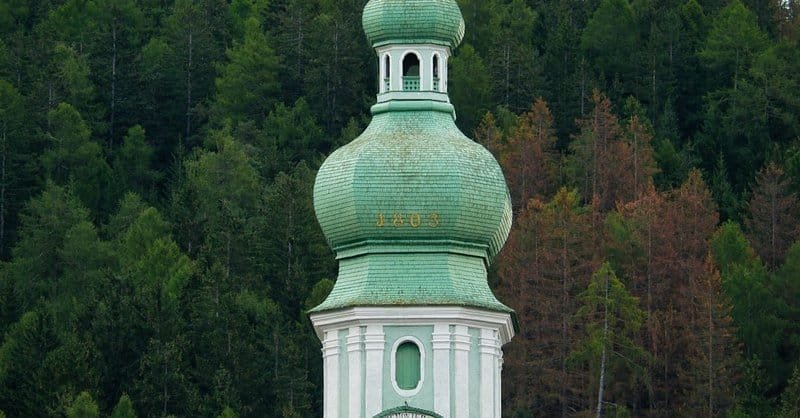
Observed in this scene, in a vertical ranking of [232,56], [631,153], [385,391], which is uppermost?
[232,56]

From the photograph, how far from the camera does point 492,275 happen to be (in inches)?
3137

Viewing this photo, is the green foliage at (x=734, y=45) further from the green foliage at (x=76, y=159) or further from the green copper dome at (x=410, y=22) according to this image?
the green copper dome at (x=410, y=22)

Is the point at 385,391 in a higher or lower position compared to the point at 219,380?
lower

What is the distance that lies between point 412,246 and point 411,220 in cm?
41

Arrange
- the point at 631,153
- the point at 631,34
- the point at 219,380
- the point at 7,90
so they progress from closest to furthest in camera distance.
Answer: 1. the point at 219,380
2. the point at 631,153
3. the point at 7,90
4. the point at 631,34

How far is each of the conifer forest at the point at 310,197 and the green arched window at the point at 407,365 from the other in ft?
52.0

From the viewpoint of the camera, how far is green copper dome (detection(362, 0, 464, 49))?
5578 centimetres

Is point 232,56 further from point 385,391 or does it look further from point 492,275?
point 385,391

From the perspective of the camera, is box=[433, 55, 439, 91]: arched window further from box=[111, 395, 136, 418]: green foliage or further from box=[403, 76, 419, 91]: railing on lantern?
box=[111, 395, 136, 418]: green foliage

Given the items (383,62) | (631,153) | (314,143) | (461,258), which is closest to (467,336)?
(461,258)

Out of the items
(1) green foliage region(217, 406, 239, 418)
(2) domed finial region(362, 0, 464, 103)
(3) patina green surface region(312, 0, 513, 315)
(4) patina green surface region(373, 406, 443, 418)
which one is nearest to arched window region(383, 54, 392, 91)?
(2) domed finial region(362, 0, 464, 103)

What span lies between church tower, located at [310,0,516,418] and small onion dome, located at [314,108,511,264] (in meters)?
0.02

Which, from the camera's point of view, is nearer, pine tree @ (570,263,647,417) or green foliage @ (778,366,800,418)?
green foliage @ (778,366,800,418)

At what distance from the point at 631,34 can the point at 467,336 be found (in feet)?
168
